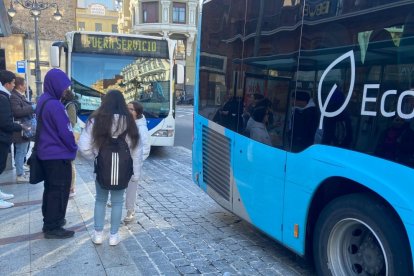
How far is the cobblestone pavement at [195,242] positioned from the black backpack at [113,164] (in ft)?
2.51

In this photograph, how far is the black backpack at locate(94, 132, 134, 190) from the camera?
154 inches

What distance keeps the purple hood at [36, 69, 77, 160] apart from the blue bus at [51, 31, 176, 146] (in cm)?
527

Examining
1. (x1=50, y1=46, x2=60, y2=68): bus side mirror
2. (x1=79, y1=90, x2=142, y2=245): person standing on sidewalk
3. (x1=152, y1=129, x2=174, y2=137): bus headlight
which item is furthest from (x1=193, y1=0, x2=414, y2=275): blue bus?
(x1=50, y1=46, x2=60, y2=68): bus side mirror

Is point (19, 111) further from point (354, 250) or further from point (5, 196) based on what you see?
point (354, 250)

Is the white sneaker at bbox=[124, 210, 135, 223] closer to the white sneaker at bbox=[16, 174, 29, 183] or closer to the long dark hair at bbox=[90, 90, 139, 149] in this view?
the long dark hair at bbox=[90, 90, 139, 149]

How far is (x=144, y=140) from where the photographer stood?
14.5ft

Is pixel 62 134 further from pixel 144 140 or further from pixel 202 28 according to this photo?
pixel 202 28

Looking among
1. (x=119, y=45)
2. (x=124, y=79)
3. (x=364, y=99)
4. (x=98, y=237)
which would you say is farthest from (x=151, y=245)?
(x=119, y=45)

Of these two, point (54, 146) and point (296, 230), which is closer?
point (296, 230)

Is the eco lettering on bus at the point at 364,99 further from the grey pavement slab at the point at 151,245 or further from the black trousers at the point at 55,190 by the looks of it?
the black trousers at the point at 55,190

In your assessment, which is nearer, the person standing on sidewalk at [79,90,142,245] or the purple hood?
the person standing on sidewalk at [79,90,142,245]

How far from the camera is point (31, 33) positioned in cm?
3834

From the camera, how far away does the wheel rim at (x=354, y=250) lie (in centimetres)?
287

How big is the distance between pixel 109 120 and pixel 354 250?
249 centimetres
